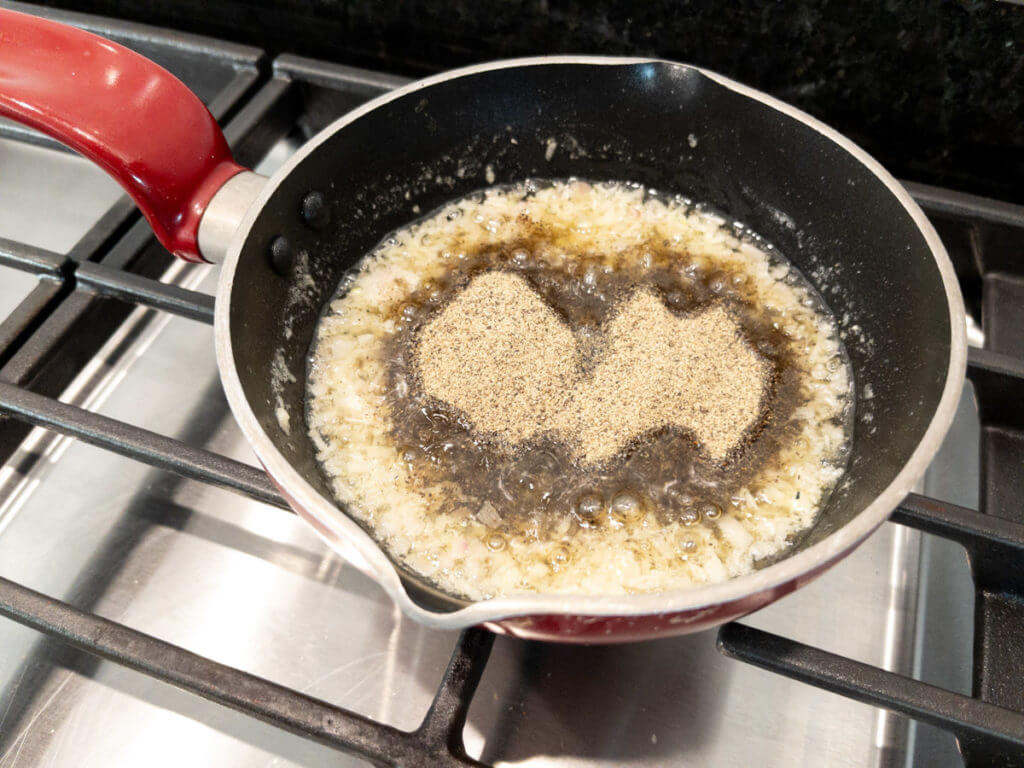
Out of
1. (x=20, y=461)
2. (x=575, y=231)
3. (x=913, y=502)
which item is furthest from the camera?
(x=575, y=231)

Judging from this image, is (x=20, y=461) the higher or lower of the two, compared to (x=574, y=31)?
lower

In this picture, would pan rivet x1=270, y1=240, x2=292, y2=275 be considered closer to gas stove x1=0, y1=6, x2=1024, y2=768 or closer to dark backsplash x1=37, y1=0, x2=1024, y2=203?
gas stove x1=0, y1=6, x2=1024, y2=768

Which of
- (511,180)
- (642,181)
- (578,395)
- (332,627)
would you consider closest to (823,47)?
Result: (642,181)

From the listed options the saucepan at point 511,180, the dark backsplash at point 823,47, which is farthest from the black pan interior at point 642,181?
the dark backsplash at point 823,47

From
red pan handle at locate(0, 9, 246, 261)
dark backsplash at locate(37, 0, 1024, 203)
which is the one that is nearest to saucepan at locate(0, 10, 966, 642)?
red pan handle at locate(0, 9, 246, 261)

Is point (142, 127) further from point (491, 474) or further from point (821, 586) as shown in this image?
point (821, 586)

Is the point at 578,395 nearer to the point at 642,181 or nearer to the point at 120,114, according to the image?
the point at 642,181

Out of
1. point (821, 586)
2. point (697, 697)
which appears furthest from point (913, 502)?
point (697, 697)
